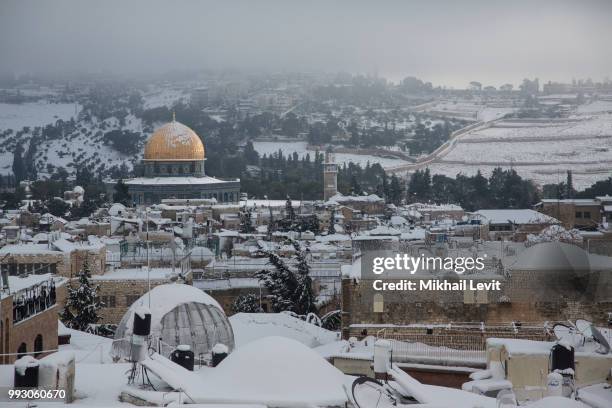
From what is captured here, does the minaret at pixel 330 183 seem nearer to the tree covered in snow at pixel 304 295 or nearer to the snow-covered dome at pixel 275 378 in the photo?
the tree covered in snow at pixel 304 295

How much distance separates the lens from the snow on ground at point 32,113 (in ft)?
300

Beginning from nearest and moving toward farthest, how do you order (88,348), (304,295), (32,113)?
(88,348) < (304,295) < (32,113)

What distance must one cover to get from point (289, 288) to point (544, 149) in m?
42.9

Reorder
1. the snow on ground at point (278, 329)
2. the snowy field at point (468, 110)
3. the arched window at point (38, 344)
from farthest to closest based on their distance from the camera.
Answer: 1. the snowy field at point (468, 110)
2. the snow on ground at point (278, 329)
3. the arched window at point (38, 344)

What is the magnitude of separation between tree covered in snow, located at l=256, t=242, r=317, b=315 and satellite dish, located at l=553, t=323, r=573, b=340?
26.0ft

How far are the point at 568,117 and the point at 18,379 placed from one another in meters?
57.3

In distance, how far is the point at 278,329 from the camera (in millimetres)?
12648

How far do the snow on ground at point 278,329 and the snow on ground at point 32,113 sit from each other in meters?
76.9

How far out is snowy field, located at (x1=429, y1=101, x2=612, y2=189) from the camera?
162ft

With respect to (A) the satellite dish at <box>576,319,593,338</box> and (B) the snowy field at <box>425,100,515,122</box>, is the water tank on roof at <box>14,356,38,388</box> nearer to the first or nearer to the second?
(A) the satellite dish at <box>576,319,593,338</box>

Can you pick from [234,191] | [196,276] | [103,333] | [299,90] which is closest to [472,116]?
[299,90]

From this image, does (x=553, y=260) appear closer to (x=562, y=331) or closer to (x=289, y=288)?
(x=562, y=331)

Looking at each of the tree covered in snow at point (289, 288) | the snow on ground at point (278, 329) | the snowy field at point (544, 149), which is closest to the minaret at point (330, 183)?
the snowy field at point (544, 149)

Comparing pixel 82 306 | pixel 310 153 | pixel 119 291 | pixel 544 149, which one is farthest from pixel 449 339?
pixel 310 153
